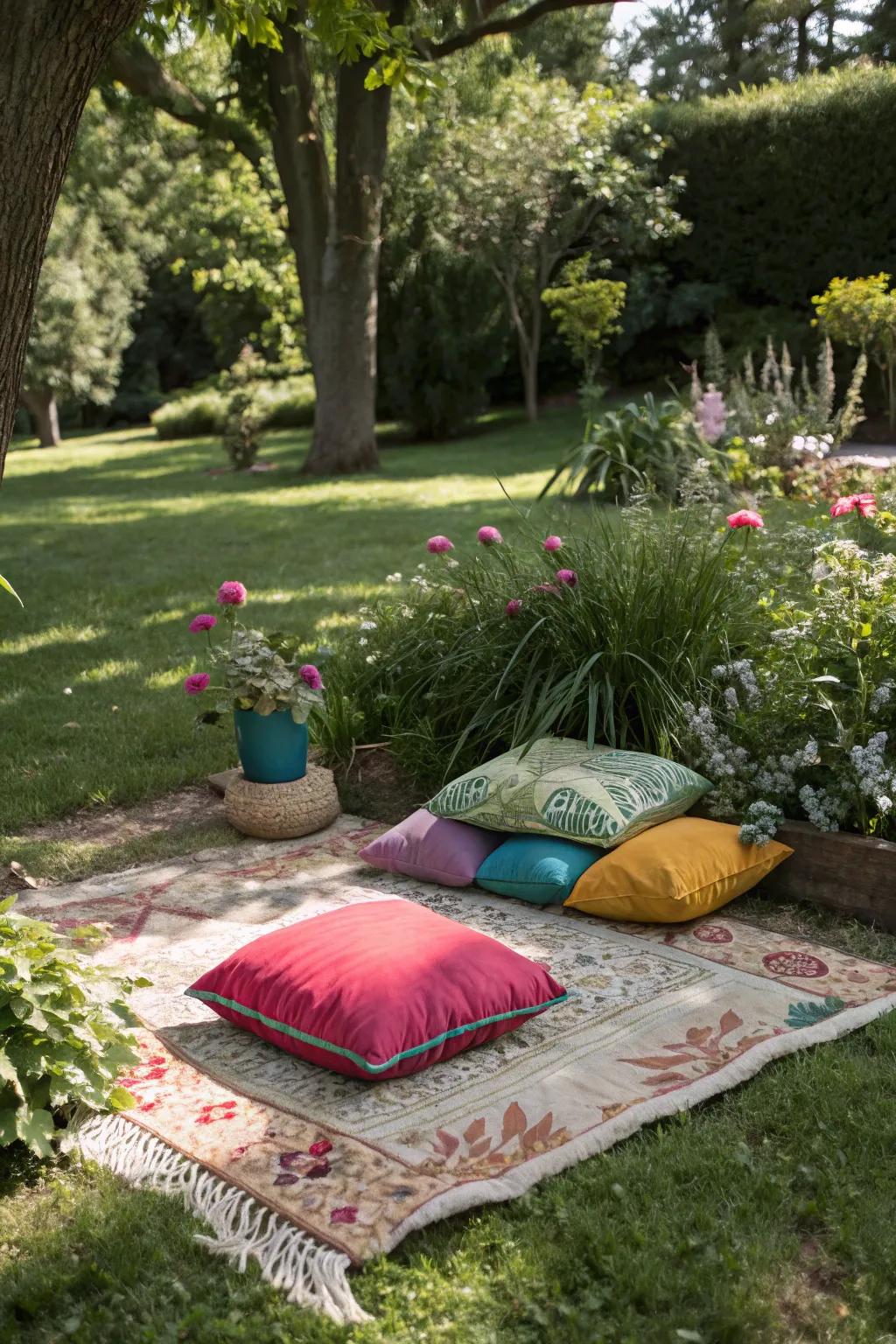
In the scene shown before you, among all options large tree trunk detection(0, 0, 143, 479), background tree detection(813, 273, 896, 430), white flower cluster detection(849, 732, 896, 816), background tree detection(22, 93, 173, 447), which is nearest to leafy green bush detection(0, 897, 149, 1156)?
large tree trunk detection(0, 0, 143, 479)

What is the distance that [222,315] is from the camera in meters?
27.0

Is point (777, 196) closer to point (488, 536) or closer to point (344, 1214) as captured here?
point (488, 536)

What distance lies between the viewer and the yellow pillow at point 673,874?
11.6 feet

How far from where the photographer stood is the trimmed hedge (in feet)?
54.4

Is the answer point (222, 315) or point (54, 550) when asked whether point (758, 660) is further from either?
point (222, 315)

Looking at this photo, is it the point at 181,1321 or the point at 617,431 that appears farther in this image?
the point at 617,431

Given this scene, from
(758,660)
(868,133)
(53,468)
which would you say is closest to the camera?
(758,660)

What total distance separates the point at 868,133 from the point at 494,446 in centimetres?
640

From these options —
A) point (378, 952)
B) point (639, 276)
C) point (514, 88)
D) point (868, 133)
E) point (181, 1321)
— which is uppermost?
point (514, 88)

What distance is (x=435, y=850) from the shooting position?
403 centimetres

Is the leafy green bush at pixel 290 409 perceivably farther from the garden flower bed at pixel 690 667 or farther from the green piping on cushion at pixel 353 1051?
the green piping on cushion at pixel 353 1051

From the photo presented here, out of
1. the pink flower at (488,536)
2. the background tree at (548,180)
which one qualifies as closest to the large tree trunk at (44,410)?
the background tree at (548,180)

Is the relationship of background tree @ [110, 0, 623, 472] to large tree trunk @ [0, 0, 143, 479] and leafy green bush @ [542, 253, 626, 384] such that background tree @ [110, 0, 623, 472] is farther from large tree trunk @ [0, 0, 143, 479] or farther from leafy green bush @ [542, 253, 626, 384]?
large tree trunk @ [0, 0, 143, 479]

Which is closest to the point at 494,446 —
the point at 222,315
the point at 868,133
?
the point at 868,133
